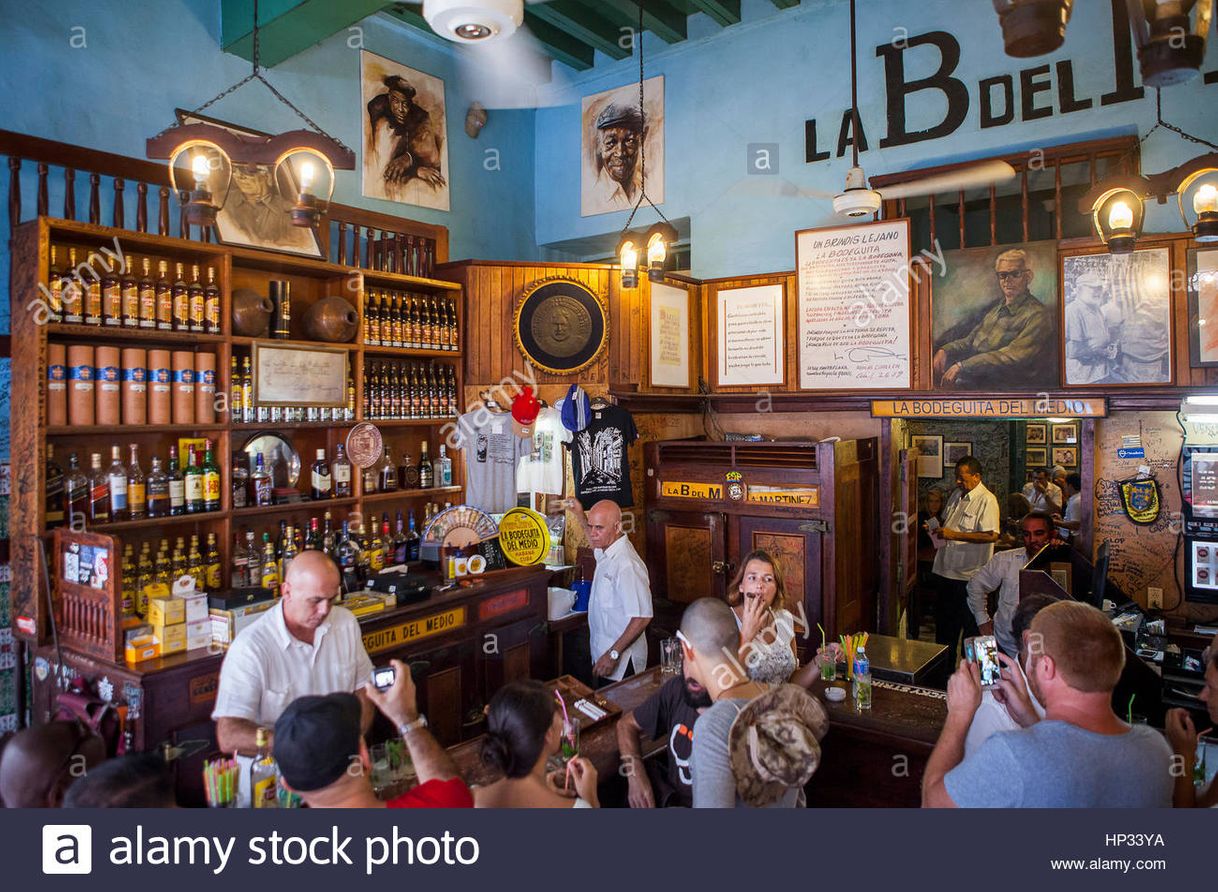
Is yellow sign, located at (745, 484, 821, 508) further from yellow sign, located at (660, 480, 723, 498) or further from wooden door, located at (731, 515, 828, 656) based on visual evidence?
yellow sign, located at (660, 480, 723, 498)

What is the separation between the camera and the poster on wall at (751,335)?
6.76 meters

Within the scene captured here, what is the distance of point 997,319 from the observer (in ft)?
18.9

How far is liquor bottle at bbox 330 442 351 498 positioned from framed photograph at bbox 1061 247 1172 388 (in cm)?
500

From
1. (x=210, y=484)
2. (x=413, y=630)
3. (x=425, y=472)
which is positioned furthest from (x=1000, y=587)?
(x=210, y=484)

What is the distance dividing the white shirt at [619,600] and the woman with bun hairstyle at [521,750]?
2.22 metres

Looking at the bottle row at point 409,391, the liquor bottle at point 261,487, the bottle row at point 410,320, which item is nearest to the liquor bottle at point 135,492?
the liquor bottle at point 261,487

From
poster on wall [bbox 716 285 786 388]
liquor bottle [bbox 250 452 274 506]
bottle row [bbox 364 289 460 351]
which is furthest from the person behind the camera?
poster on wall [bbox 716 285 786 388]

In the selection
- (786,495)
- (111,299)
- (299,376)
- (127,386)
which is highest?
(111,299)

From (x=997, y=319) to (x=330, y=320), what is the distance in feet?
15.3

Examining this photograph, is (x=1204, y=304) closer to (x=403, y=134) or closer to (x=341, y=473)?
(x=341, y=473)

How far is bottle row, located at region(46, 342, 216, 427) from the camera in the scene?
3.93 meters

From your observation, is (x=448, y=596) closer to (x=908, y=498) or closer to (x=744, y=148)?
(x=908, y=498)

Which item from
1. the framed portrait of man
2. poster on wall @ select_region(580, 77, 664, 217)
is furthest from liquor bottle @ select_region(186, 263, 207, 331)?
the framed portrait of man

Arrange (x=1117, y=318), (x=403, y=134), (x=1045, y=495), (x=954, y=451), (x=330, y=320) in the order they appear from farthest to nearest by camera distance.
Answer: (x=954, y=451) → (x=1045, y=495) → (x=403, y=134) → (x=1117, y=318) → (x=330, y=320)
